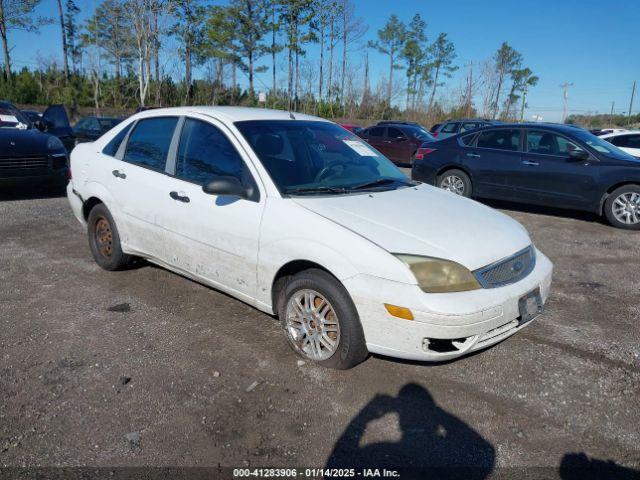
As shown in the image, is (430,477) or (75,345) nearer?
(430,477)

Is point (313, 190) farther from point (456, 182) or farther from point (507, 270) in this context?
point (456, 182)

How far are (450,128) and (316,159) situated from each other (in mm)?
15350

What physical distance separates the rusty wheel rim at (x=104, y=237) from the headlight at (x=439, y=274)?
3177 mm

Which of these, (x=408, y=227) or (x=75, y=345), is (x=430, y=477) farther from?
(x=75, y=345)

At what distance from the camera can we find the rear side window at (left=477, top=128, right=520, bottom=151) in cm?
838

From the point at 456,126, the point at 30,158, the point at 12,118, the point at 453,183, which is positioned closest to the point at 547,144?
the point at 453,183

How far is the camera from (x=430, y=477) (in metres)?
2.33

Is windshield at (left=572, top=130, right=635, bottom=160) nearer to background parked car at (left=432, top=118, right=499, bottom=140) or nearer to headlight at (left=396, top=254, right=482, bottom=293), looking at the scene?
headlight at (left=396, top=254, right=482, bottom=293)

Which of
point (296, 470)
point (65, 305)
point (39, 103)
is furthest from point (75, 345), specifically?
point (39, 103)

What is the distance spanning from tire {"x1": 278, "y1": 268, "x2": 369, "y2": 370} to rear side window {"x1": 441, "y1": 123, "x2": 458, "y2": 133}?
16.0 metres

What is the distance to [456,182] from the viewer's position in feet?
29.6

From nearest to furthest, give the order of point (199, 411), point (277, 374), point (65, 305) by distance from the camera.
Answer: point (199, 411), point (277, 374), point (65, 305)

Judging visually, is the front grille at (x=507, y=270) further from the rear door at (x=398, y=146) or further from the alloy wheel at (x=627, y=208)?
the rear door at (x=398, y=146)

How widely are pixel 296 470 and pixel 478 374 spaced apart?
4.81ft
